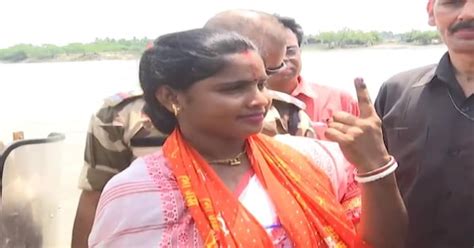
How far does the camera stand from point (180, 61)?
1635 millimetres

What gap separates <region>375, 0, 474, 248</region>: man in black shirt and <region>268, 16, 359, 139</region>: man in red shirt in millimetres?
984

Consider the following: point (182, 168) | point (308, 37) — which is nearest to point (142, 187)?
point (182, 168)

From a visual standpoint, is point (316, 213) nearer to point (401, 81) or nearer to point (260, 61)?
point (260, 61)

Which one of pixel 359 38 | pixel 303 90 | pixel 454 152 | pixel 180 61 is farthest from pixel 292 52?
pixel 359 38

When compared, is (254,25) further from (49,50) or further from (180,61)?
(49,50)

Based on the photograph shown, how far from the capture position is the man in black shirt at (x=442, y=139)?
70.0 inches

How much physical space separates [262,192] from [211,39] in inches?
14.5

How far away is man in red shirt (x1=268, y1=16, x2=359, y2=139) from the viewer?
2.95m

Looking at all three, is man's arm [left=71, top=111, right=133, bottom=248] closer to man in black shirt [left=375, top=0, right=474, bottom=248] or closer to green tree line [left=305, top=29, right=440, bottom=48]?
man in black shirt [left=375, top=0, right=474, bottom=248]

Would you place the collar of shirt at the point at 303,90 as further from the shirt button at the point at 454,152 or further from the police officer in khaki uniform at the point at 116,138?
the shirt button at the point at 454,152

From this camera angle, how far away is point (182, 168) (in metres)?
1.59

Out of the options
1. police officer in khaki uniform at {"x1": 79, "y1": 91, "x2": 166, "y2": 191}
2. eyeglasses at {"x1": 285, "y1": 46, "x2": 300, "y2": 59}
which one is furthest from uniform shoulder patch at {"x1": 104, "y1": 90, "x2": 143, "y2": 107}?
eyeglasses at {"x1": 285, "y1": 46, "x2": 300, "y2": 59}

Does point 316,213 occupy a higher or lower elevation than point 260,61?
lower

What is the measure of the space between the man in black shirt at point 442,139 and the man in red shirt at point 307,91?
0.98 m
